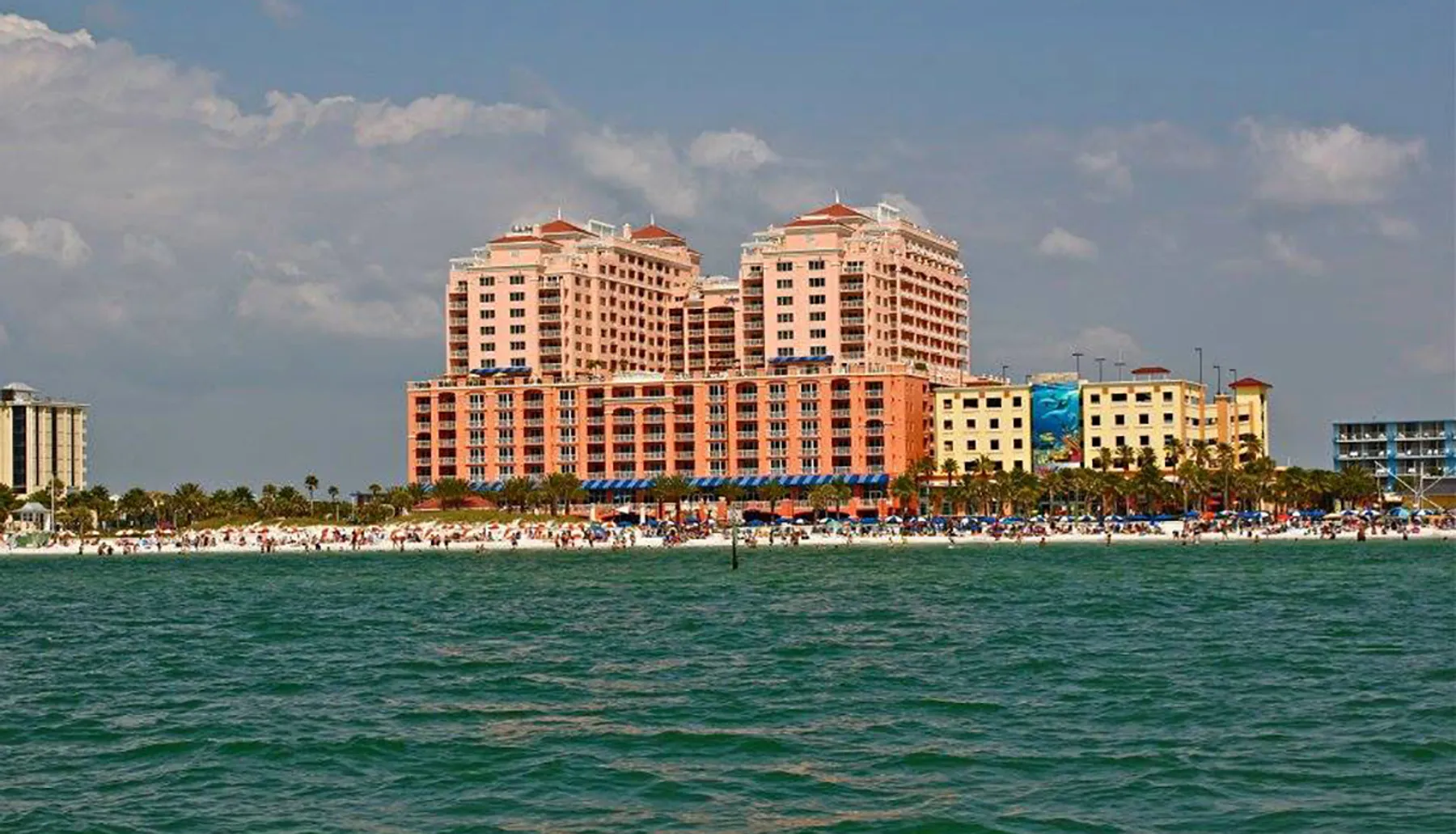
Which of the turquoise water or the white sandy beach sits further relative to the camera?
the white sandy beach

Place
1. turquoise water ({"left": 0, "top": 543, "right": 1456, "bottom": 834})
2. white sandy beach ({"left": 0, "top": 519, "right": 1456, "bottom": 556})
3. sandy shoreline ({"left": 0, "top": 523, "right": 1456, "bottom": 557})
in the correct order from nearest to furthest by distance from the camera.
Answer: turquoise water ({"left": 0, "top": 543, "right": 1456, "bottom": 834}) < sandy shoreline ({"left": 0, "top": 523, "right": 1456, "bottom": 557}) < white sandy beach ({"left": 0, "top": 519, "right": 1456, "bottom": 556})

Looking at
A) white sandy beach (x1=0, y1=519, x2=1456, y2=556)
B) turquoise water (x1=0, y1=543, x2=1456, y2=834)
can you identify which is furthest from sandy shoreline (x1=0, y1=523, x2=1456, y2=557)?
turquoise water (x1=0, y1=543, x2=1456, y2=834)

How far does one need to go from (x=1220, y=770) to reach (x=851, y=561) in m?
103

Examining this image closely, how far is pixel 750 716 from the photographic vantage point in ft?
140

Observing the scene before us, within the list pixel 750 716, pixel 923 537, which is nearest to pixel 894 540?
pixel 923 537

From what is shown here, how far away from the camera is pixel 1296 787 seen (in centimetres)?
3266

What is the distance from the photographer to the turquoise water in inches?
1259

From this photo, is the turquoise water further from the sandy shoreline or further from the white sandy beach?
the white sandy beach

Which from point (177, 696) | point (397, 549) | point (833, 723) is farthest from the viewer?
point (397, 549)

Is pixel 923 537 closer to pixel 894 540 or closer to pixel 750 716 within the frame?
pixel 894 540

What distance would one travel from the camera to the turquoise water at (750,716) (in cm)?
3197

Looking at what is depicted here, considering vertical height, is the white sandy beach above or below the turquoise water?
above

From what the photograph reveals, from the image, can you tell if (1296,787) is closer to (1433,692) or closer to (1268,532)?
(1433,692)

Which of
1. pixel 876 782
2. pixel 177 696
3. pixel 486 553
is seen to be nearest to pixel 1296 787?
pixel 876 782
